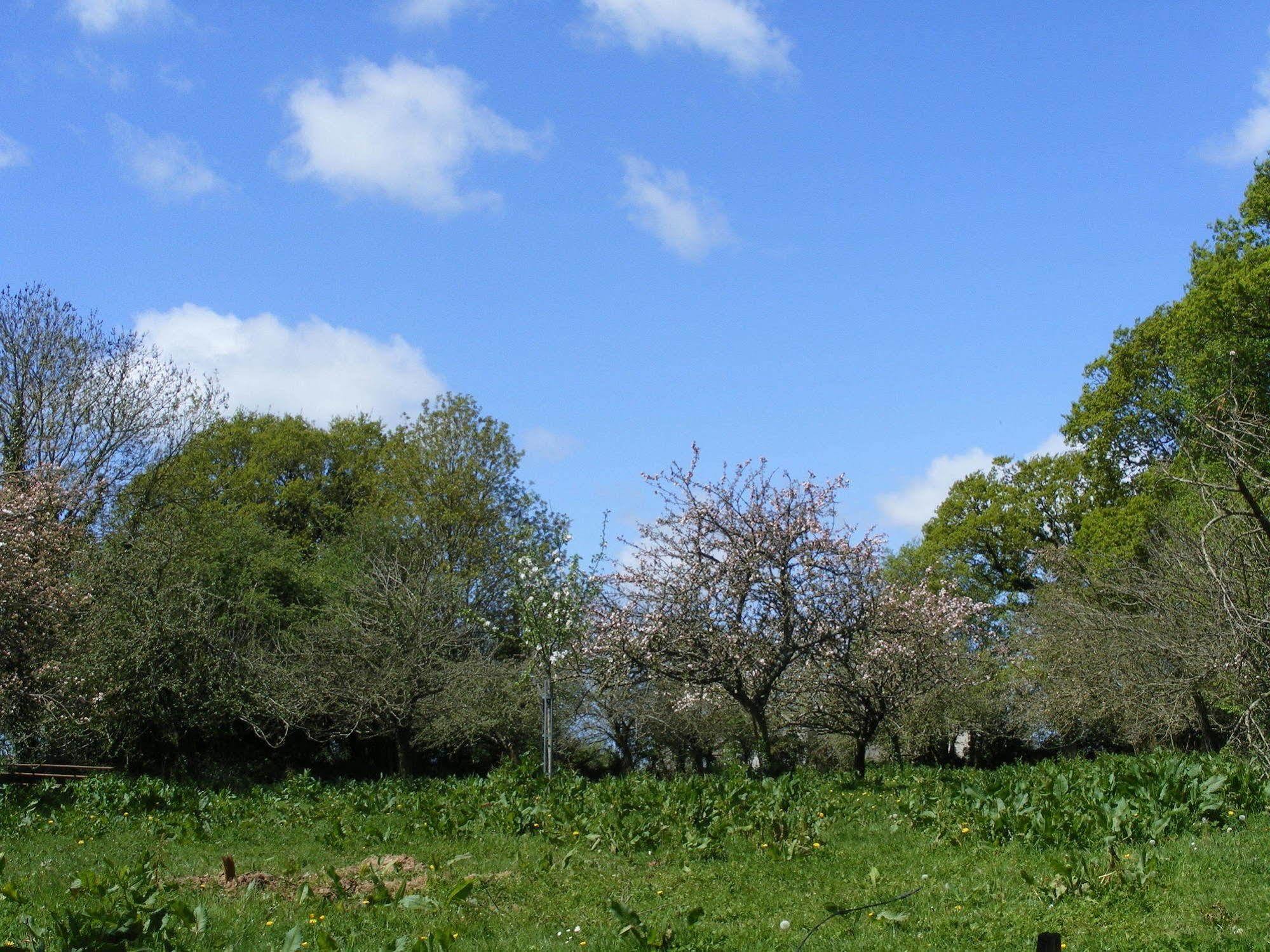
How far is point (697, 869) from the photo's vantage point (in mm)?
8227

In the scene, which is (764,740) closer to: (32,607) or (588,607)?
(588,607)

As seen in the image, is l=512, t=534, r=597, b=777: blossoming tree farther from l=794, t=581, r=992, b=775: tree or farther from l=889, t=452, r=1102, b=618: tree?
l=889, t=452, r=1102, b=618: tree

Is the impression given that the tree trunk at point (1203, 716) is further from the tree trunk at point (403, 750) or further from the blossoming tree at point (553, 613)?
the tree trunk at point (403, 750)

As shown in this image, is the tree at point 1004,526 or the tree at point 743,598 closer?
the tree at point 743,598

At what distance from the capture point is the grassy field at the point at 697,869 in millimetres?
6230

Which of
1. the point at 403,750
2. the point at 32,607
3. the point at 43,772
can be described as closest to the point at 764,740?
the point at 32,607

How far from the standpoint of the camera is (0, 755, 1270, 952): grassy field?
6230 millimetres

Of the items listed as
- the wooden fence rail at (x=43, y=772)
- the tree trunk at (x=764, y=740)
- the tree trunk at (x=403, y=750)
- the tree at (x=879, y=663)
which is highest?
the tree at (x=879, y=663)

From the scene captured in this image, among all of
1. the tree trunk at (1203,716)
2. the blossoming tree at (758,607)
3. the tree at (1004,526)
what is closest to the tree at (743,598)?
Answer: the blossoming tree at (758,607)

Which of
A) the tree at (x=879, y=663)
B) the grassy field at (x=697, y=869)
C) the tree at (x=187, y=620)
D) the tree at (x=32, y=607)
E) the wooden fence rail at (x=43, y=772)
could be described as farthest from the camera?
the wooden fence rail at (x=43, y=772)

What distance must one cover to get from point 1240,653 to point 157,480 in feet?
86.7

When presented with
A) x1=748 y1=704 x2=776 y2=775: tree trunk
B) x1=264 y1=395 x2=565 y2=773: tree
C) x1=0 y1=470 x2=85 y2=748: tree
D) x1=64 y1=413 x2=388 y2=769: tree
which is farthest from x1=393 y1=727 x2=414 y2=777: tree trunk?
x1=748 y1=704 x2=776 y2=775: tree trunk

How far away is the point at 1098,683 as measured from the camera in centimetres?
2102

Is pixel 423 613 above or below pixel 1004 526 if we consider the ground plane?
below
